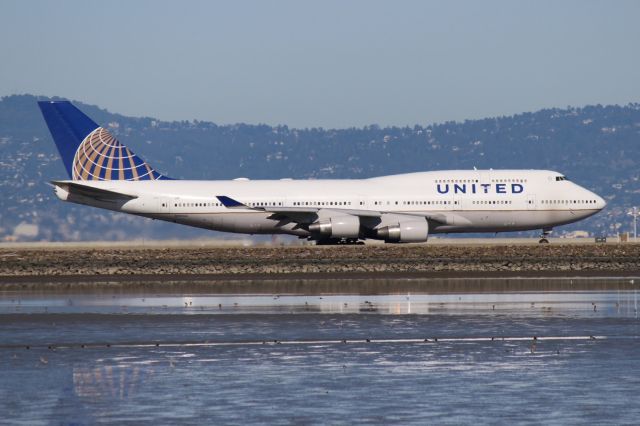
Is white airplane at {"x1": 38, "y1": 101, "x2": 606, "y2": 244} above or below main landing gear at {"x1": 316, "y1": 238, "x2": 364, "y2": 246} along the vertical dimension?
above

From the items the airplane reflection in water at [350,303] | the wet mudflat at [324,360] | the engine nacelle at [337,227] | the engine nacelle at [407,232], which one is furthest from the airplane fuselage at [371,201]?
the wet mudflat at [324,360]

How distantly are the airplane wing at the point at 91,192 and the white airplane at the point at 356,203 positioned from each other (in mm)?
56

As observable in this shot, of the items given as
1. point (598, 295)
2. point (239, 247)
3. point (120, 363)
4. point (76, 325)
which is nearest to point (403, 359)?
point (120, 363)

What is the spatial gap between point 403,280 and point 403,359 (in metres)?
23.9

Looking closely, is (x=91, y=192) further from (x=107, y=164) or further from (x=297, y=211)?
(x=297, y=211)

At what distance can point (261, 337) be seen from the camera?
91.8 feet

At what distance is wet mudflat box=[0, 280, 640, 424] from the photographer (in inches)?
734

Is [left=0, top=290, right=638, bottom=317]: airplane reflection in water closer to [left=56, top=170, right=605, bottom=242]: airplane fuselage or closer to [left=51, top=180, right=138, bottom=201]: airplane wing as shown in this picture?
[left=51, top=180, right=138, bottom=201]: airplane wing

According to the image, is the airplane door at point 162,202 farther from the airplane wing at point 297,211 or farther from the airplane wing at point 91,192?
the airplane wing at point 297,211

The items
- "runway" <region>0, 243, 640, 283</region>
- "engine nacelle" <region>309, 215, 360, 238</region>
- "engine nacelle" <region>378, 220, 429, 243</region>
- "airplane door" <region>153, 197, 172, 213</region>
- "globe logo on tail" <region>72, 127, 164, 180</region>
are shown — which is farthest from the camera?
"globe logo on tail" <region>72, 127, 164, 180</region>

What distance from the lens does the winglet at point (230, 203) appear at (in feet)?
233

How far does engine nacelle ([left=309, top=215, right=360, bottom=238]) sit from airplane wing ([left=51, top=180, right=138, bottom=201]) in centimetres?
1109

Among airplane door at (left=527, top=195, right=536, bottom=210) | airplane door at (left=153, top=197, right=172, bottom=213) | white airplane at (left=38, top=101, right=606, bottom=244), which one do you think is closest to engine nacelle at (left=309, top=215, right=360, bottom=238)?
white airplane at (left=38, top=101, right=606, bottom=244)

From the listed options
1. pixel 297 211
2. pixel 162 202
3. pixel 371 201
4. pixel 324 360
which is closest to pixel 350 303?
pixel 324 360
